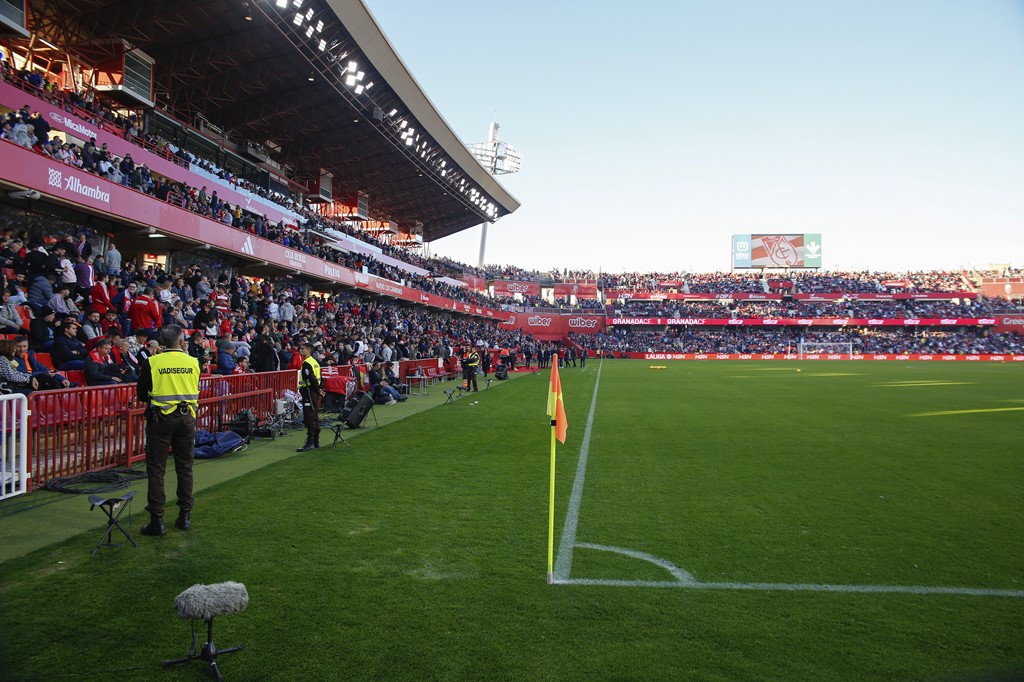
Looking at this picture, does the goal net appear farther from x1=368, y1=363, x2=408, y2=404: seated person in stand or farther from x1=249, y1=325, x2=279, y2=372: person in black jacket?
x1=249, y1=325, x2=279, y2=372: person in black jacket

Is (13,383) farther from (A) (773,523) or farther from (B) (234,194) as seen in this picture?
(B) (234,194)

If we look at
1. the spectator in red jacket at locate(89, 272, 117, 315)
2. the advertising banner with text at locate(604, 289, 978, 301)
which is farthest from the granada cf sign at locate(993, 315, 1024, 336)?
the spectator in red jacket at locate(89, 272, 117, 315)

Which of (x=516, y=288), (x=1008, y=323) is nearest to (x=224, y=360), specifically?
(x=516, y=288)

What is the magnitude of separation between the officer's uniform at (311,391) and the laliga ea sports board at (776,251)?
2916 inches

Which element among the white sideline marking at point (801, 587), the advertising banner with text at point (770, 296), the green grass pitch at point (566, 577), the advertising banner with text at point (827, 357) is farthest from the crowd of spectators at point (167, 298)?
the advertising banner with text at point (770, 296)

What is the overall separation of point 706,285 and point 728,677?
77365mm

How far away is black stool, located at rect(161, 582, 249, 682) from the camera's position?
321cm

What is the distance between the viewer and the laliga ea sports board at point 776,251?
75875mm

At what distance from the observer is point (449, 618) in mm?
3828

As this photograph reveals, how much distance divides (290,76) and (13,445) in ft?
85.4

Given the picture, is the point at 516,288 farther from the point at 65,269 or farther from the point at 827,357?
the point at 65,269

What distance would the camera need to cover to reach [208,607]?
3.26m

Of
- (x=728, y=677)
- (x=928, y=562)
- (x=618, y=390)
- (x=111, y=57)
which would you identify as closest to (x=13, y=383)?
(x=728, y=677)

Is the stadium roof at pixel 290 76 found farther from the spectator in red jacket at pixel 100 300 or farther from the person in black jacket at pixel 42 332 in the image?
the person in black jacket at pixel 42 332
